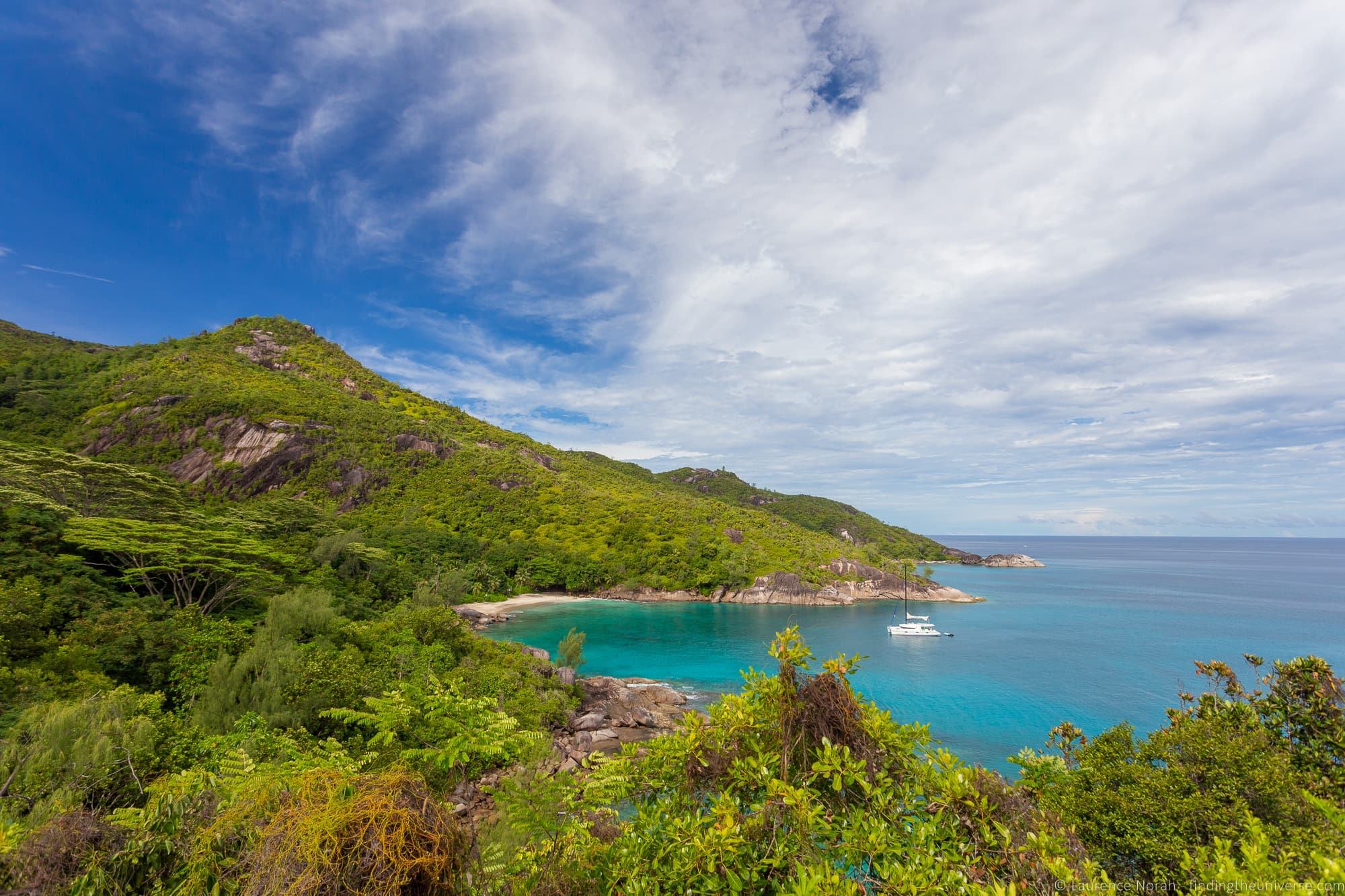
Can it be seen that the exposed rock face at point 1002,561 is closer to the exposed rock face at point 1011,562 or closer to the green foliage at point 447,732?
the exposed rock face at point 1011,562

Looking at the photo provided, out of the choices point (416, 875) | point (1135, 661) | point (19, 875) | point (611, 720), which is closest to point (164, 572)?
point (611, 720)

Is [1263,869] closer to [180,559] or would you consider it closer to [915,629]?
[180,559]

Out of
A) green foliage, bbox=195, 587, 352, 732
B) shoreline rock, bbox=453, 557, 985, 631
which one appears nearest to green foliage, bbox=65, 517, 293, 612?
green foliage, bbox=195, 587, 352, 732

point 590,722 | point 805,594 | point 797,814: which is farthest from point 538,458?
point 797,814

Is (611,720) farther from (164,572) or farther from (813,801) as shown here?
(813,801)

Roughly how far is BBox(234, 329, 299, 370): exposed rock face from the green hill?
43cm

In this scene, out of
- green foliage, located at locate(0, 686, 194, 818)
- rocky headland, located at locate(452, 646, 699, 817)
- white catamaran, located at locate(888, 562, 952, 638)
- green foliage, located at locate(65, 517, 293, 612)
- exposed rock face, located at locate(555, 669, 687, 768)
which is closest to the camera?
green foliage, located at locate(0, 686, 194, 818)

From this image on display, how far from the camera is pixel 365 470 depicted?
80188 mm

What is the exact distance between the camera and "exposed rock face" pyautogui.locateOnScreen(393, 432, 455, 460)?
3472 inches

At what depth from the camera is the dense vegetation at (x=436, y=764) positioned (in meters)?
3.52

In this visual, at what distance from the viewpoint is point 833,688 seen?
4.32 metres

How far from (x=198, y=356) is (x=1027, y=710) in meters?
131

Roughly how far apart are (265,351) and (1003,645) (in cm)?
13878

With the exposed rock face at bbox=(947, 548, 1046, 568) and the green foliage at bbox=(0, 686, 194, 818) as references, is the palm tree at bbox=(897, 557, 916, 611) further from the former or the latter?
the green foliage at bbox=(0, 686, 194, 818)
